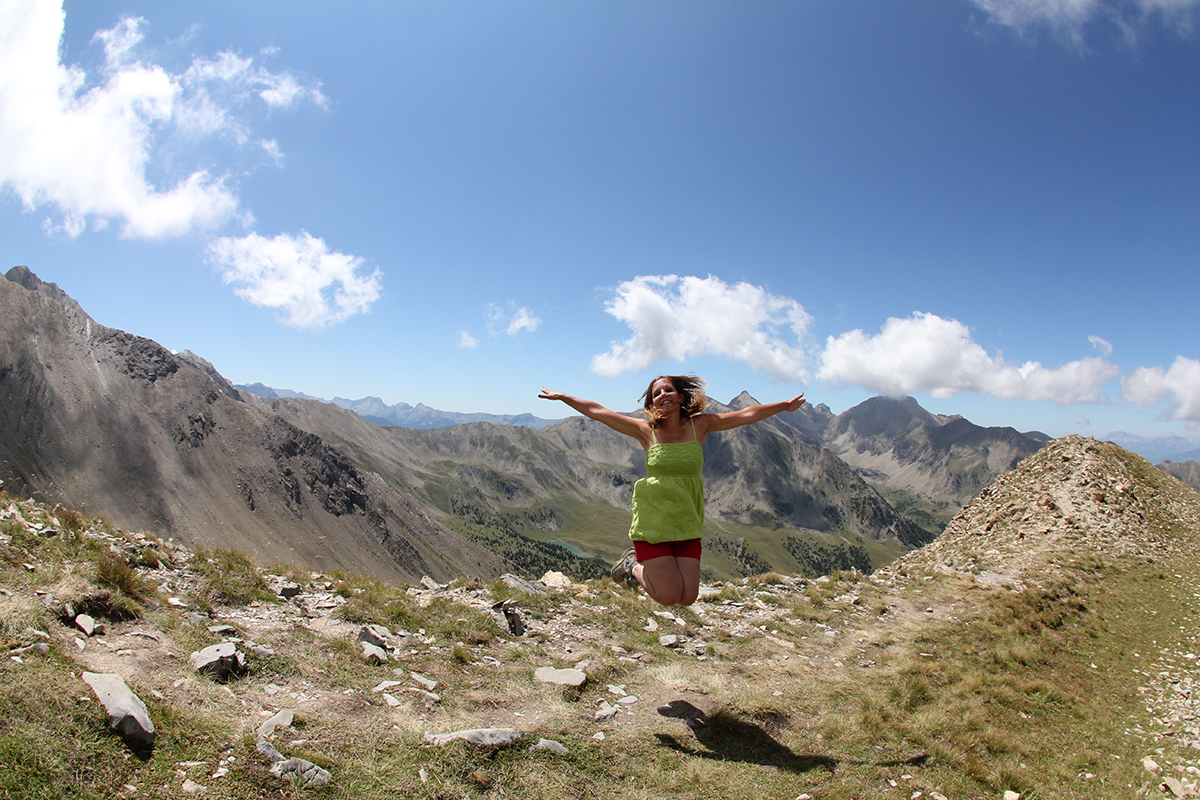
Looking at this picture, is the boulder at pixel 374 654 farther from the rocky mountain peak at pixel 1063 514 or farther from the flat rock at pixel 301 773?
the rocky mountain peak at pixel 1063 514

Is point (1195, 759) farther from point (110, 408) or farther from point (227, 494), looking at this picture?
point (110, 408)

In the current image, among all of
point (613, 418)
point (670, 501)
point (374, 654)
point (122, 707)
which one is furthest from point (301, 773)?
point (613, 418)

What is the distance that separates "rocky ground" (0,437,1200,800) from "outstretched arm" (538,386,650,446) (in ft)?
14.6

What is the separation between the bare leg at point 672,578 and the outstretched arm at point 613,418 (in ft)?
6.84

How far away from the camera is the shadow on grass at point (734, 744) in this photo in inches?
284

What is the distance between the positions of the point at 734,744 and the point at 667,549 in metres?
2.91

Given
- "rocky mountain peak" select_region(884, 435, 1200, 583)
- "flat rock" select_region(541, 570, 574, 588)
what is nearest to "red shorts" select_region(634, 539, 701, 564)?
"flat rock" select_region(541, 570, 574, 588)

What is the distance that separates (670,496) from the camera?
28.6 ft

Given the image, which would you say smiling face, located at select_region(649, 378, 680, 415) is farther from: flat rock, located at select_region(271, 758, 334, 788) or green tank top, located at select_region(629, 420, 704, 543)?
flat rock, located at select_region(271, 758, 334, 788)

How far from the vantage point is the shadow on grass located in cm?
720

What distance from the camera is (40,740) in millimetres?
4562

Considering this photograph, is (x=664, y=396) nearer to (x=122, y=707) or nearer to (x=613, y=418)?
(x=613, y=418)

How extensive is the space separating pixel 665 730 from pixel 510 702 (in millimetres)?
2422

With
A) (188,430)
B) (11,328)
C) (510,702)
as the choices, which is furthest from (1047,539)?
(11,328)
